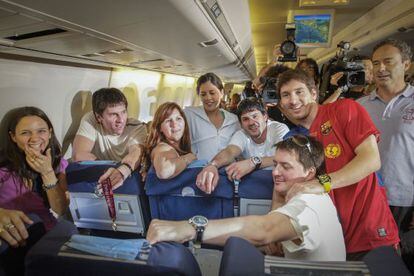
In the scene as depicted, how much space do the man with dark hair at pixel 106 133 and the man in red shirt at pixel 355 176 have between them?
5.28ft

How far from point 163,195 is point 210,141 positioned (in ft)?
3.04

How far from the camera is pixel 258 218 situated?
4.42ft

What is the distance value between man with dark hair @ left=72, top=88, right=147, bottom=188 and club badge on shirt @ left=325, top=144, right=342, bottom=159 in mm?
1561

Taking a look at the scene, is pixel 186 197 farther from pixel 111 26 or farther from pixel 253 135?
pixel 111 26

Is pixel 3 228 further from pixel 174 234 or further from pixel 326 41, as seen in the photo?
pixel 326 41

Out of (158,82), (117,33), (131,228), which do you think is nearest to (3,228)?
(131,228)

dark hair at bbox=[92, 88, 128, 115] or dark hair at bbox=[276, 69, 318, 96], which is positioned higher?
dark hair at bbox=[276, 69, 318, 96]

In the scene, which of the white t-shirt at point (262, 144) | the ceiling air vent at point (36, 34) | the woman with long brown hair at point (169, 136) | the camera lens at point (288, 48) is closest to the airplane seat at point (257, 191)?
the woman with long brown hair at point (169, 136)

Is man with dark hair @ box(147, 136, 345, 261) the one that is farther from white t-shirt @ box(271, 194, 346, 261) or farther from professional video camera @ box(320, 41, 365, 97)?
professional video camera @ box(320, 41, 365, 97)

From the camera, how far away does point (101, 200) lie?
2156 millimetres

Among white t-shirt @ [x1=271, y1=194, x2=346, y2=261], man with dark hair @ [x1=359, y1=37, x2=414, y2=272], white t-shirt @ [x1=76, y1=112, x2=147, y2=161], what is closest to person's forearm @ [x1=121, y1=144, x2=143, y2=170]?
white t-shirt @ [x1=76, y1=112, x2=147, y2=161]

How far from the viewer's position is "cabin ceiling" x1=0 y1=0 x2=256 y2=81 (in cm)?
160

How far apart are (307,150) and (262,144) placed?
930 millimetres

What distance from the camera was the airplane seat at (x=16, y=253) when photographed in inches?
57.9
